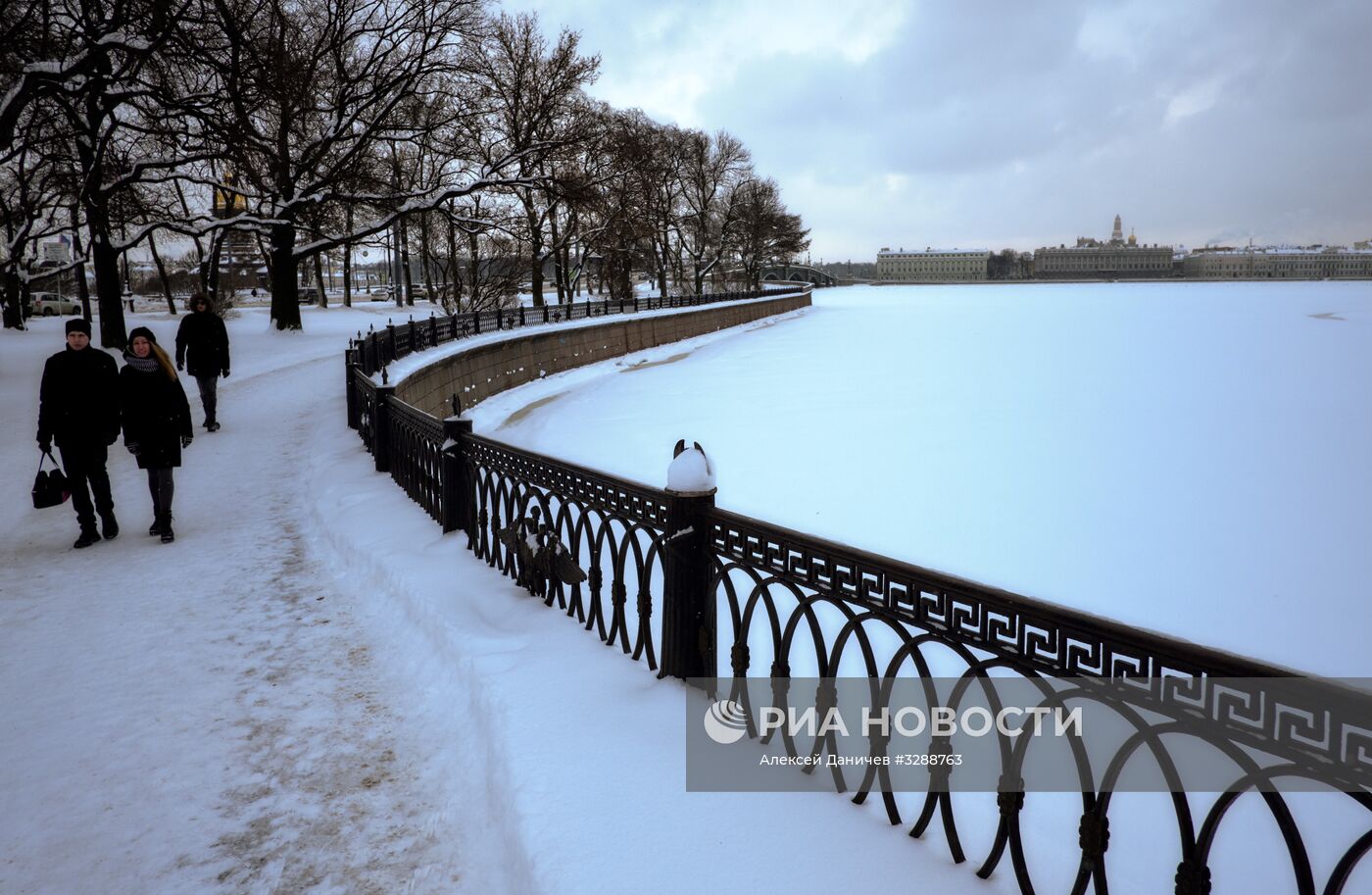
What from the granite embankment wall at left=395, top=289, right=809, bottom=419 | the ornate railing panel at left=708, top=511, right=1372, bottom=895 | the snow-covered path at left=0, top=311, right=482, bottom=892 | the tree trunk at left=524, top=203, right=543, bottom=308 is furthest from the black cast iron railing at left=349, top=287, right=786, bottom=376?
the ornate railing panel at left=708, top=511, right=1372, bottom=895

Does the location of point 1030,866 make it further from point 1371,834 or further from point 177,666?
point 177,666

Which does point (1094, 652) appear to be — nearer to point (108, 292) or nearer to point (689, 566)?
point (689, 566)

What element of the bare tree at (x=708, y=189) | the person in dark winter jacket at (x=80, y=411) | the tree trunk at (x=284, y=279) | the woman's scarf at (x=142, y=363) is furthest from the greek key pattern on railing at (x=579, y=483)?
the bare tree at (x=708, y=189)

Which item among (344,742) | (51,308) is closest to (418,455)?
(344,742)

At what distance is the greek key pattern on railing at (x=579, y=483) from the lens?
4074 mm

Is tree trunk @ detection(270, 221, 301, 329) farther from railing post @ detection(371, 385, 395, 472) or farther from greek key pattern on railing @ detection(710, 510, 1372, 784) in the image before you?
greek key pattern on railing @ detection(710, 510, 1372, 784)

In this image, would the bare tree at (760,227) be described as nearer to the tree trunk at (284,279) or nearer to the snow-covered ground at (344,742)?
the tree trunk at (284,279)

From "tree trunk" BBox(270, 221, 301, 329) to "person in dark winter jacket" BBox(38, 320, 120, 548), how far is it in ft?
69.0

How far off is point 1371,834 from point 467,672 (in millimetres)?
3617

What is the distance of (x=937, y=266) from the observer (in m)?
185

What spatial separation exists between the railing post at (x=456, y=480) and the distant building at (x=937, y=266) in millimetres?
187503

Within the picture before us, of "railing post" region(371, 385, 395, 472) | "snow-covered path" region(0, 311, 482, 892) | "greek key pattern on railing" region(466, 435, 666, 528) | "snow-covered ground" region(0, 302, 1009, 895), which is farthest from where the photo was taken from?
"railing post" region(371, 385, 395, 472)

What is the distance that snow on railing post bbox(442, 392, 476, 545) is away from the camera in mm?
6242

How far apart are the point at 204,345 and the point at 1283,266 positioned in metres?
214
